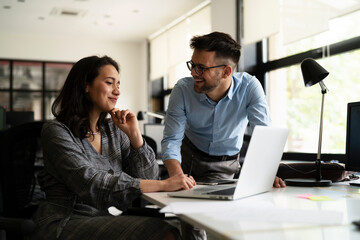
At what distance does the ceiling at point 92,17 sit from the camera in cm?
687

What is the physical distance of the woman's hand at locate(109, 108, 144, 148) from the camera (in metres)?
1.75

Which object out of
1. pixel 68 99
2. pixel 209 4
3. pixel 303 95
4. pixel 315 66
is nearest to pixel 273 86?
pixel 303 95

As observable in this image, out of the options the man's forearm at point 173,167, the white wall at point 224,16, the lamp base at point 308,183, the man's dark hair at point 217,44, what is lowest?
the lamp base at point 308,183

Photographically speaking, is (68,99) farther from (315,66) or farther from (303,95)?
(303,95)

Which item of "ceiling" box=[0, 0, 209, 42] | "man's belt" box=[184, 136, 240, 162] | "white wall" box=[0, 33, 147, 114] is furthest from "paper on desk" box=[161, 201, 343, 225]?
"white wall" box=[0, 33, 147, 114]

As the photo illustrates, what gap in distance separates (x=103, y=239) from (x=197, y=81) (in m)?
0.90

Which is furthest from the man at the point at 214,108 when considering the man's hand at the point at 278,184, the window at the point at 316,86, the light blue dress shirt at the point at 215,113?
the window at the point at 316,86

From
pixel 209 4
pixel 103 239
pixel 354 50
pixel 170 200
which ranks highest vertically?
pixel 209 4

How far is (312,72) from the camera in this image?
1773mm

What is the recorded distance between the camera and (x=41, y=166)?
165 centimetres

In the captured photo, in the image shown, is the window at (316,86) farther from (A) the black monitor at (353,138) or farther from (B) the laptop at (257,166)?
(B) the laptop at (257,166)

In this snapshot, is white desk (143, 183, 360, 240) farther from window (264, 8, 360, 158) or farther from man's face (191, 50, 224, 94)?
window (264, 8, 360, 158)

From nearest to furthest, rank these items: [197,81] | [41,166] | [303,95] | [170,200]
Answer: [170,200]
[41,166]
[197,81]
[303,95]

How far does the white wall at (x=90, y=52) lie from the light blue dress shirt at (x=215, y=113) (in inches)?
301
